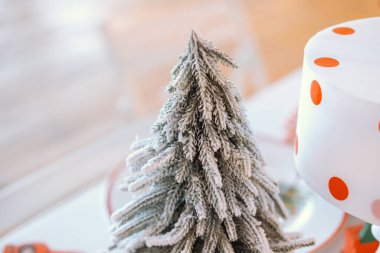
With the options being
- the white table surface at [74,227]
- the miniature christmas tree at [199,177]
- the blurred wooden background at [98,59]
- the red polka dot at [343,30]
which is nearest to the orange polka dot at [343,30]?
the red polka dot at [343,30]

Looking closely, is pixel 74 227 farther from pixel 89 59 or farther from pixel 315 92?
pixel 89 59

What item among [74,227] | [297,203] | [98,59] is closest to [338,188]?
[297,203]

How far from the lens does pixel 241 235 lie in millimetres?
495

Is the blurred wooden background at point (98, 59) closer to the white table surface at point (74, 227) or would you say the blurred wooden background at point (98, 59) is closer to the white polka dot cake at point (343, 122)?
the white table surface at point (74, 227)

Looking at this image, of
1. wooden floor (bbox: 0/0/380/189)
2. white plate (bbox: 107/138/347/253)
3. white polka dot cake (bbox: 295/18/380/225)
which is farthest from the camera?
wooden floor (bbox: 0/0/380/189)

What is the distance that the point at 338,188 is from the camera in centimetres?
45

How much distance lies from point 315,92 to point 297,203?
0.38 metres

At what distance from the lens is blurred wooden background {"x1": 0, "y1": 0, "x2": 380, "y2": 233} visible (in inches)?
57.4

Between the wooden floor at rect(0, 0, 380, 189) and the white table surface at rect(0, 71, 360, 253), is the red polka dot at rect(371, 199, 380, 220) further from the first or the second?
the wooden floor at rect(0, 0, 380, 189)

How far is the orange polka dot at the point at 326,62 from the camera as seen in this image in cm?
45

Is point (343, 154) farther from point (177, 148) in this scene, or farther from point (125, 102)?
point (125, 102)

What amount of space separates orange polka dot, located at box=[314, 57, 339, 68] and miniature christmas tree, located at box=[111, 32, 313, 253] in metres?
0.08

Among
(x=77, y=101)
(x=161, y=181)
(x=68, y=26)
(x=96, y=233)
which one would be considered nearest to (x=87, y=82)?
(x=77, y=101)

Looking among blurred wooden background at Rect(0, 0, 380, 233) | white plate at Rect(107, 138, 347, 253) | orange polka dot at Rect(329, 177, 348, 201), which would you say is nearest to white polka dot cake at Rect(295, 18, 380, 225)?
orange polka dot at Rect(329, 177, 348, 201)
